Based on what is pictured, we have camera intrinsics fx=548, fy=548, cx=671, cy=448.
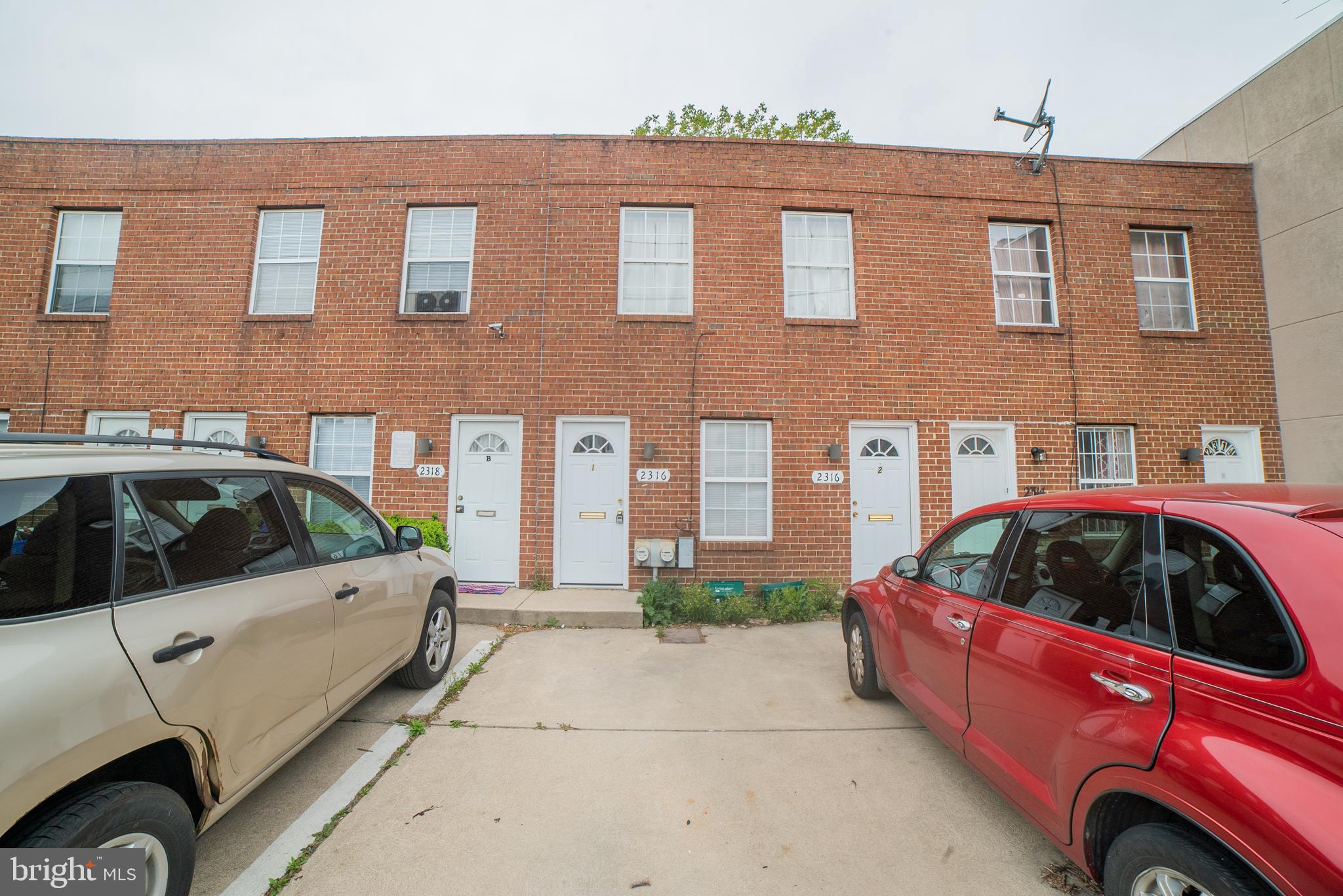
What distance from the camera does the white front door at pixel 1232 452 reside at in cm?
836

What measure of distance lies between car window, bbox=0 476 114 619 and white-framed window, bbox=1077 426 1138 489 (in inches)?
406

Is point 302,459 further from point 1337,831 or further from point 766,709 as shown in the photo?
point 1337,831

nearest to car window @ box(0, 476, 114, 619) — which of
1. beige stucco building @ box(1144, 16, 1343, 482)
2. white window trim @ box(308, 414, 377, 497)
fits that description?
white window trim @ box(308, 414, 377, 497)

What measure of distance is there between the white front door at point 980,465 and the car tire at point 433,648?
689 cm

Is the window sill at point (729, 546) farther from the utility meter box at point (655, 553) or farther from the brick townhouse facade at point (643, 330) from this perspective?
the utility meter box at point (655, 553)

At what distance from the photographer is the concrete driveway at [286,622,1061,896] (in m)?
2.42

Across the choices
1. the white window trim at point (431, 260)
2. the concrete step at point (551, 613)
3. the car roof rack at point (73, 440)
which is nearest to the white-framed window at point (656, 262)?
the white window trim at point (431, 260)

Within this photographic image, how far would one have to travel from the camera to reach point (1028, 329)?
830 cm

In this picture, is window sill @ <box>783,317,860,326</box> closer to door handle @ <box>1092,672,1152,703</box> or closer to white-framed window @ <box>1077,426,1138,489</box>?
white-framed window @ <box>1077,426,1138,489</box>

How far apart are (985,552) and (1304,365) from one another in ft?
29.2

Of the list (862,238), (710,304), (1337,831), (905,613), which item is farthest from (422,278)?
(1337,831)

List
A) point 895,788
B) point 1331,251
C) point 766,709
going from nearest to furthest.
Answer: point 895,788
point 766,709
point 1331,251

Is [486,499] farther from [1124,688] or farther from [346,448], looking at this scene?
[1124,688]

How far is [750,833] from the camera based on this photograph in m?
2.72
